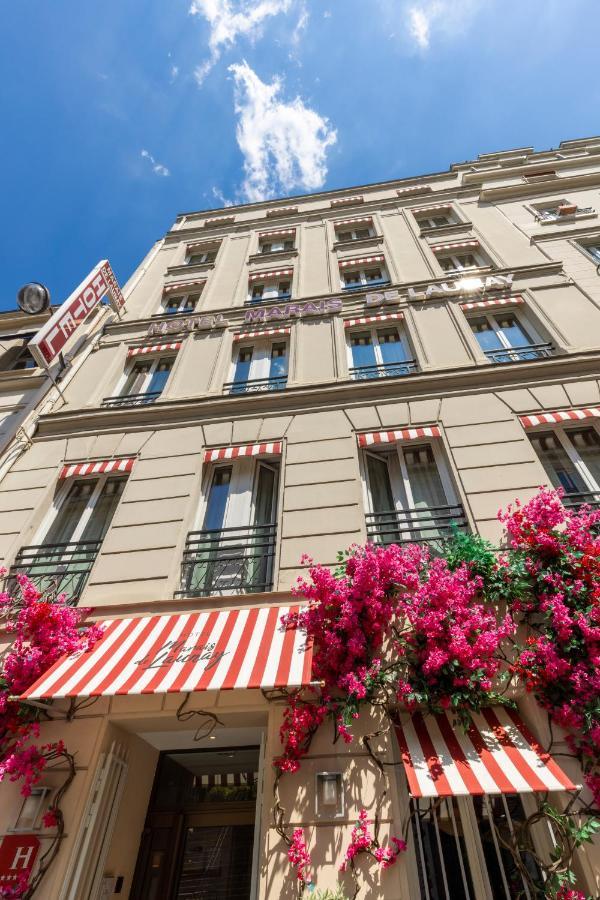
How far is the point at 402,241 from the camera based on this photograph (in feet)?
46.3

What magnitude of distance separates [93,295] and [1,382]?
11.1ft

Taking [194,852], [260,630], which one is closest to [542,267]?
[260,630]

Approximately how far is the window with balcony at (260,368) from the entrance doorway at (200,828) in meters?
6.39

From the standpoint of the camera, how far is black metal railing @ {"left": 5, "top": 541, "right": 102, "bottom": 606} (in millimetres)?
6445

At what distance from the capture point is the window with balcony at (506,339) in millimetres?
8914

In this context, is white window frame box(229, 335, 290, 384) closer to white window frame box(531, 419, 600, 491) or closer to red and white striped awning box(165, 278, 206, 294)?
red and white striped awning box(165, 278, 206, 294)

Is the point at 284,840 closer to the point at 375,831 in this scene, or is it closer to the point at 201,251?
the point at 375,831

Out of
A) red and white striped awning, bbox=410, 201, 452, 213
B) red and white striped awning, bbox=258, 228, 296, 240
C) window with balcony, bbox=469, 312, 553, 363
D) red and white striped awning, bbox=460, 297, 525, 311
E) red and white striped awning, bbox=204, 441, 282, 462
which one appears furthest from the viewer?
red and white striped awning, bbox=258, 228, 296, 240

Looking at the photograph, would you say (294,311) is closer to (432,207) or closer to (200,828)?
(432,207)

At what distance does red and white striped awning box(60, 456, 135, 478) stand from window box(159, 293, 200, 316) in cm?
698

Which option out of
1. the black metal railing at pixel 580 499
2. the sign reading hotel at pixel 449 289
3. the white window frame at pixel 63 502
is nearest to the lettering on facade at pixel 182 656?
the white window frame at pixel 63 502

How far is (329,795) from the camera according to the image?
169 inches

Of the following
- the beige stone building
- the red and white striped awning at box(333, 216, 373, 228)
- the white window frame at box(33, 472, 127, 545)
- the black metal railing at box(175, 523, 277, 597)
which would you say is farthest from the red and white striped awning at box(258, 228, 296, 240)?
the black metal railing at box(175, 523, 277, 597)

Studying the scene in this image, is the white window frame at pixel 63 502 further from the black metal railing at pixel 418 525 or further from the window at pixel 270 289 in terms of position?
the window at pixel 270 289
